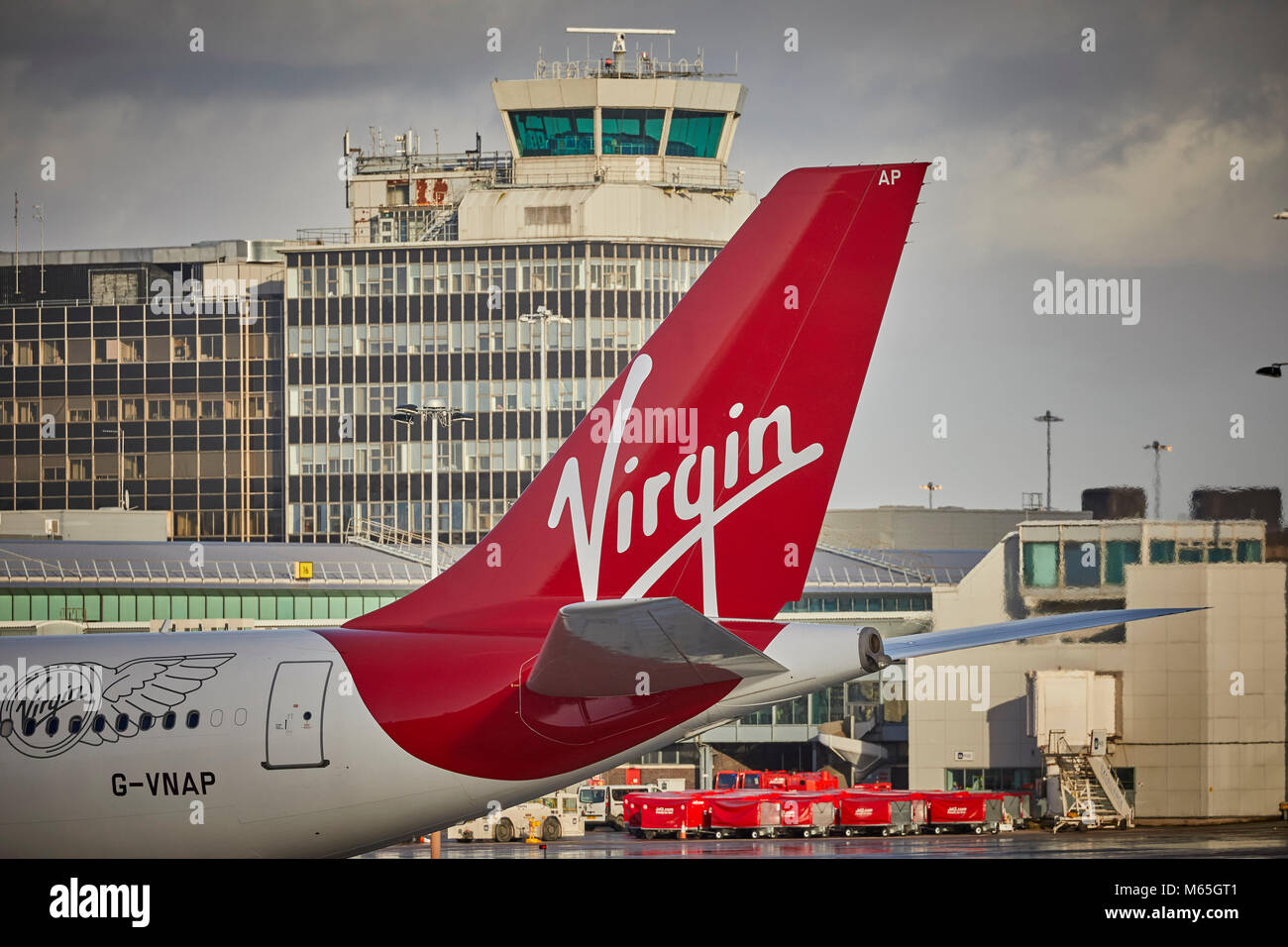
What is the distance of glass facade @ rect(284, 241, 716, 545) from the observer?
164 metres

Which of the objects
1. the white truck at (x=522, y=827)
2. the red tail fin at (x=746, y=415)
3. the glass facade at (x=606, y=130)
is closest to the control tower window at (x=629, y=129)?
the glass facade at (x=606, y=130)

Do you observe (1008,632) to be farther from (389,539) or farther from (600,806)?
(389,539)

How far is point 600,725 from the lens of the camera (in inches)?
804

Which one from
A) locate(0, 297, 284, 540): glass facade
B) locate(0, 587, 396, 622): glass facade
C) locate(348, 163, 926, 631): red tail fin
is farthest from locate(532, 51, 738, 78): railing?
locate(348, 163, 926, 631): red tail fin

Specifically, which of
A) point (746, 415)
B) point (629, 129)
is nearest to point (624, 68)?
point (629, 129)

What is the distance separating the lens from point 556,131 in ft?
560

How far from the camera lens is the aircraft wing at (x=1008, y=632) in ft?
71.2

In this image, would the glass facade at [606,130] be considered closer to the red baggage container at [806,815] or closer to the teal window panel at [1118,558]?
the teal window panel at [1118,558]

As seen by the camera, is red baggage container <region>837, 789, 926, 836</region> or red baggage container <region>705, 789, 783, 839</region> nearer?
red baggage container <region>705, 789, 783, 839</region>

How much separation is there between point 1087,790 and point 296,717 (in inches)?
2794

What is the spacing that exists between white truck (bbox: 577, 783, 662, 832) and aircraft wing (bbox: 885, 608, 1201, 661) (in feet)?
215

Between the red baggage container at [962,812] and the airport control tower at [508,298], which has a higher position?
the airport control tower at [508,298]

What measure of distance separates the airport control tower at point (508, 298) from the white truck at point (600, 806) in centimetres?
7214

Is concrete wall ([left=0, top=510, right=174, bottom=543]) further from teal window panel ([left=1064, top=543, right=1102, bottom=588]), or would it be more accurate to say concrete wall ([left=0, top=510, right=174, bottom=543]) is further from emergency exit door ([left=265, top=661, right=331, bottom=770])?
emergency exit door ([left=265, top=661, right=331, bottom=770])
